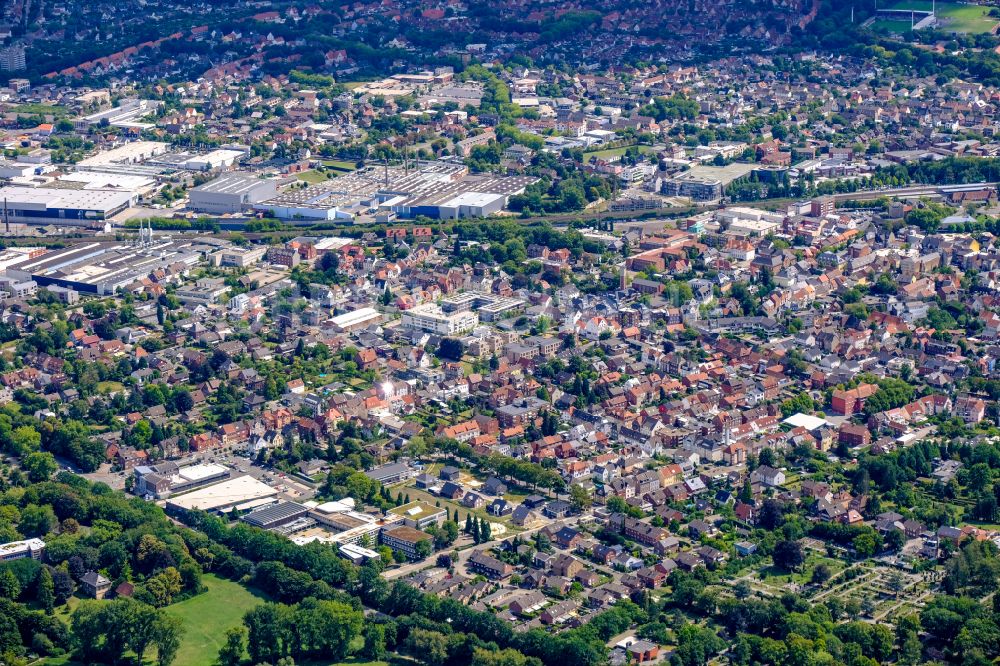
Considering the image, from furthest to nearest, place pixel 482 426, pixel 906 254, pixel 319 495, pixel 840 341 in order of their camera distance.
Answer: pixel 906 254 < pixel 840 341 < pixel 482 426 < pixel 319 495

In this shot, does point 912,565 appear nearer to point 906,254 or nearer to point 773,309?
point 773,309

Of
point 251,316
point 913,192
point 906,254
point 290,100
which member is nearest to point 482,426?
point 251,316

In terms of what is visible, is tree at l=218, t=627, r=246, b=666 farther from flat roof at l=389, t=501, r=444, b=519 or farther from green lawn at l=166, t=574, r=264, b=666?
flat roof at l=389, t=501, r=444, b=519

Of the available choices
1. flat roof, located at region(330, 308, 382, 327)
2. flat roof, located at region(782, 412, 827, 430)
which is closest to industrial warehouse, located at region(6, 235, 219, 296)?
flat roof, located at region(330, 308, 382, 327)

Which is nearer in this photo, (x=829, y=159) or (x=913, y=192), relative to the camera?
(x=913, y=192)

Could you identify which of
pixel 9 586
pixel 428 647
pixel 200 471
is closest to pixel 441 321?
pixel 200 471

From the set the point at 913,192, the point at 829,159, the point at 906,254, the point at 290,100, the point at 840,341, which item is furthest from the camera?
the point at 290,100

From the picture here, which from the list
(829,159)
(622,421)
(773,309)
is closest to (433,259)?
(773,309)
